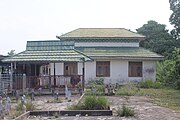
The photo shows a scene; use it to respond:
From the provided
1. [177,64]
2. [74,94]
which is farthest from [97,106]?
[177,64]

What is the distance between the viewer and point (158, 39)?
4547cm

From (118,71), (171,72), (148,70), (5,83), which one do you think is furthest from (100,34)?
(5,83)

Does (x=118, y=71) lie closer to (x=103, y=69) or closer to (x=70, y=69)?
(x=103, y=69)

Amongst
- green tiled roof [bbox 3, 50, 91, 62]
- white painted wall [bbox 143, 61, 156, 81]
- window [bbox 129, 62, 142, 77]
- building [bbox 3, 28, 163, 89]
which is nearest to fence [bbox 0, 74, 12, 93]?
green tiled roof [bbox 3, 50, 91, 62]

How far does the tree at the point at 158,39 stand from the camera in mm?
42844

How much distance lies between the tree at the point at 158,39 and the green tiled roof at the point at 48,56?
21.5 metres

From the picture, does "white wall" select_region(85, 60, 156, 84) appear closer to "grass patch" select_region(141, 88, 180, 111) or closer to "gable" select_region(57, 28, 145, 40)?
"gable" select_region(57, 28, 145, 40)

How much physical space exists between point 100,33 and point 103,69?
436cm

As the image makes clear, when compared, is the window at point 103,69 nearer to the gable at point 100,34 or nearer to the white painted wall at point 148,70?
the gable at point 100,34

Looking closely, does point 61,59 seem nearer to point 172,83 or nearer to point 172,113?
point 172,113

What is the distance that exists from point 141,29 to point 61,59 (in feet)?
104

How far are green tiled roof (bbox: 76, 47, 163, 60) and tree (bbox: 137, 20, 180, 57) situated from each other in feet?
37.9

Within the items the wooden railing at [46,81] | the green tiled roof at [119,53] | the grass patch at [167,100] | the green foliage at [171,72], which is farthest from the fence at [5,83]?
the green foliage at [171,72]

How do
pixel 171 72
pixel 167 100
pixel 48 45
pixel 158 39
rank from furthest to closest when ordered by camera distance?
pixel 158 39 < pixel 171 72 < pixel 48 45 < pixel 167 100
